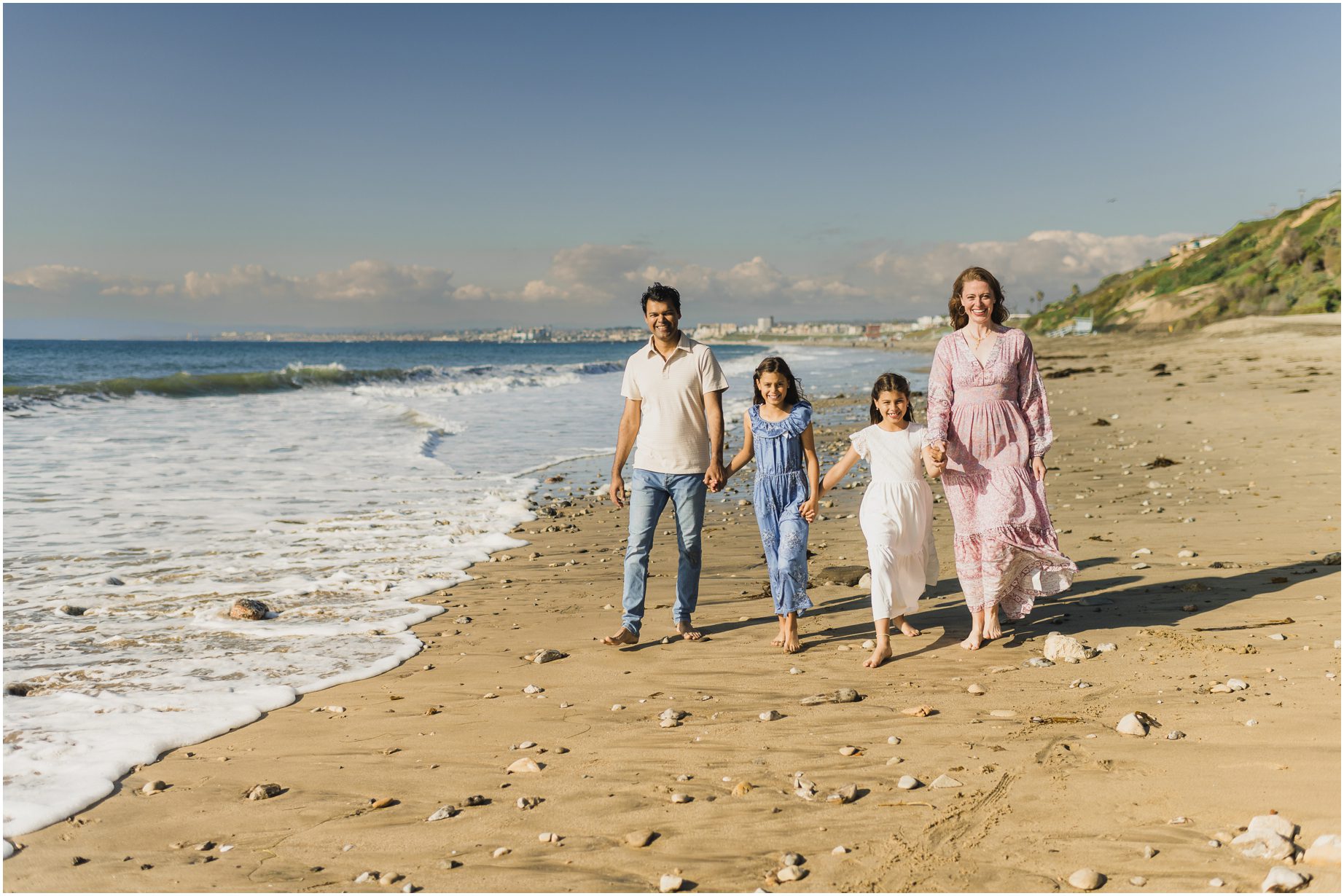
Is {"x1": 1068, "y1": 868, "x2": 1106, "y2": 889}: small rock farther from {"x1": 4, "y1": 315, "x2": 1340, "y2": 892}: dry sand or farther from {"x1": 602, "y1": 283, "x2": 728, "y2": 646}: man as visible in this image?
{"x1": 602, "y1": 283, "x2": 728, "y2": 646}: man

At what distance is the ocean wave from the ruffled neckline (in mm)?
25321

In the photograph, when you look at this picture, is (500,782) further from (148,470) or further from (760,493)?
(148,470)

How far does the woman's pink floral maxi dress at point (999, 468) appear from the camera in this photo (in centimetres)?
526

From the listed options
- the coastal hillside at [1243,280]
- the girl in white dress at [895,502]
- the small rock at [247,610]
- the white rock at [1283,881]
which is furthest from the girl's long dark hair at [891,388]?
the coastal hillside at [1243,280]

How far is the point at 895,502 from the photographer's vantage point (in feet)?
17.3

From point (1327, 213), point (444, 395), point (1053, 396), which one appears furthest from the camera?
point (1327, 213)

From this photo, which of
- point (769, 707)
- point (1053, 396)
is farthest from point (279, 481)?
point (1053, 396)

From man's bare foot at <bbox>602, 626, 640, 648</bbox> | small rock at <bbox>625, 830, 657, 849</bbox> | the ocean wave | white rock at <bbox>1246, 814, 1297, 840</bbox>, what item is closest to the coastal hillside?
the ocean wave

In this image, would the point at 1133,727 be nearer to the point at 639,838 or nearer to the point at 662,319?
the point at 639,838

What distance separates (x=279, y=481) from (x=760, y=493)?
29.4 ft

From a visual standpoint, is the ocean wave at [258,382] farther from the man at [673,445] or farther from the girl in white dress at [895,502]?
the girl in white dress at [895,502]

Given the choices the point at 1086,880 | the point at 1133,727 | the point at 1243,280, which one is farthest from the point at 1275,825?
the point at 1243,280

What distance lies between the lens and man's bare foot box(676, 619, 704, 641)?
571cm

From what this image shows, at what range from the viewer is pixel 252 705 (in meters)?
4.68
